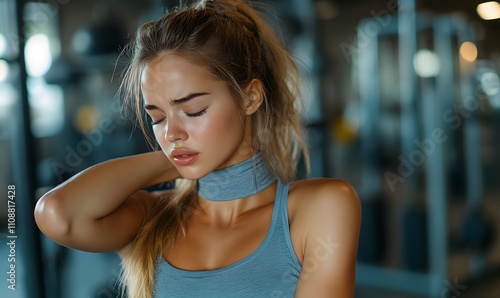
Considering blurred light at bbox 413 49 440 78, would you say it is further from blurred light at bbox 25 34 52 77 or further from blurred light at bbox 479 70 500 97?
blurred light at bbox 25 34 52 77

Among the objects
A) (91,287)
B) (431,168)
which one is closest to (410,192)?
(431,168)

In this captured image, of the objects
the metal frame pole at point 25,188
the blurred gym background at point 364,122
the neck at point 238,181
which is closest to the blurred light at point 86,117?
the blurred gym background at point 364,122

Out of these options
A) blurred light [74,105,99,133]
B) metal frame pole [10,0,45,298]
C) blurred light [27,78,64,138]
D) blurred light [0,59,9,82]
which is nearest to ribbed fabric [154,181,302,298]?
metal frame pole [10,0,45,298]

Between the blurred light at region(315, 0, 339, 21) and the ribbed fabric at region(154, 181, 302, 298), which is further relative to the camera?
the blurred light at region(315, 0, 339, 21)

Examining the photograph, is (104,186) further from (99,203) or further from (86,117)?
(86,117)

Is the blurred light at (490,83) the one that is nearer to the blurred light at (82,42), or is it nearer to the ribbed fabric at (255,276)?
the blurred light at (82,42)

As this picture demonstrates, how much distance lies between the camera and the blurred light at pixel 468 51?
2934 mm

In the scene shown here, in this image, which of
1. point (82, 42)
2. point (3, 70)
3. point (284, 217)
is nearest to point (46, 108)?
point (82, 42)

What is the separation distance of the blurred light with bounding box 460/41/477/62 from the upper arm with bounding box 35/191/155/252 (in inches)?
83.6

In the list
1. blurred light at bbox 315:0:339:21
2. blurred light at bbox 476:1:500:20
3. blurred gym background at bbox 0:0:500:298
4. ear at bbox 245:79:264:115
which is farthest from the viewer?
blurred light at bbox 315:0:339:21

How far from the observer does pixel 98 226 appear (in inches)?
44.4

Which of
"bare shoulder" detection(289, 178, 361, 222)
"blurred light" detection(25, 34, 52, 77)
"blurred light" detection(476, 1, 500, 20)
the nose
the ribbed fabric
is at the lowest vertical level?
the ribbed fabric

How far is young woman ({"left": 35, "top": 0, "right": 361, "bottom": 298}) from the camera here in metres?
1.04

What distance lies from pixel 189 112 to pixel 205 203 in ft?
0.79
